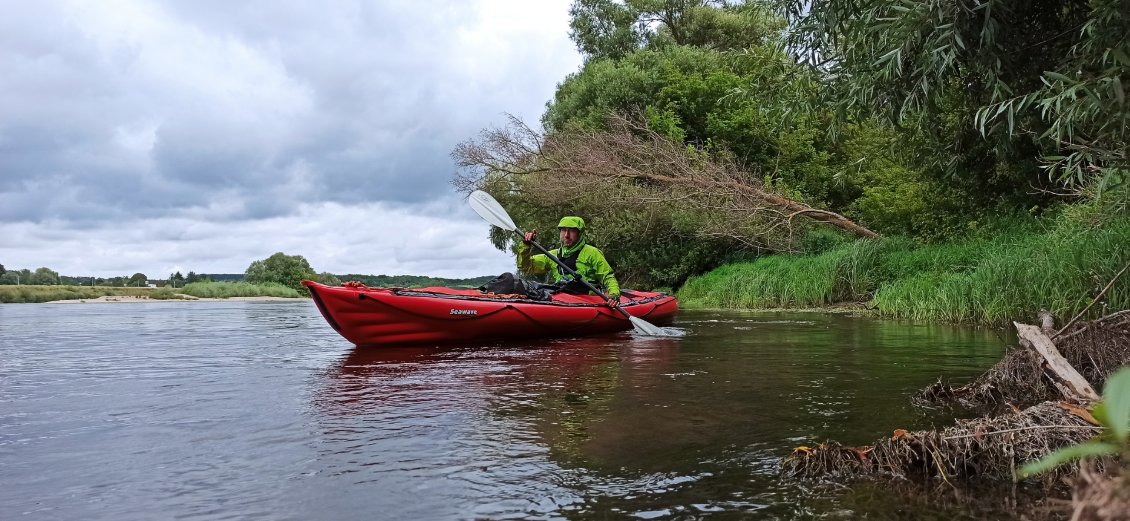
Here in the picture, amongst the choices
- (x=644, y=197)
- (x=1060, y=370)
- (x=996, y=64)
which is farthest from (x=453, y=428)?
(x=644, y=197)

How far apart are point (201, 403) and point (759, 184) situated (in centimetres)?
1208

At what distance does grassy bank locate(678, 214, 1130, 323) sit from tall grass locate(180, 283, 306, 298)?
1620 centimetres

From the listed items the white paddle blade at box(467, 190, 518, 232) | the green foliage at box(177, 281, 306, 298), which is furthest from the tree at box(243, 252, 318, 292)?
the white paddle blade at box(467, 190, 518, 232)

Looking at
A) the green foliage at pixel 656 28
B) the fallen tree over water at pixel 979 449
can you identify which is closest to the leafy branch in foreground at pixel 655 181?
the green foliage at pixel 656 28

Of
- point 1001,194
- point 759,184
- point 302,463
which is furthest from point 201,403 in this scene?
point 759,184

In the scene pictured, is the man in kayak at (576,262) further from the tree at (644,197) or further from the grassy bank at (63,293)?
the grassy bank at (63,293)

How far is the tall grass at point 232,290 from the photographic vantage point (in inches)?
949

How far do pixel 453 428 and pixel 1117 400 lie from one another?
9.91 ft

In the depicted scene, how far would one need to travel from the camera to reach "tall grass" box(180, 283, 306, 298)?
79.1ft

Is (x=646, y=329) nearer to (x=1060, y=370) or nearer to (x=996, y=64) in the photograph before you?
(x=996, y=64)

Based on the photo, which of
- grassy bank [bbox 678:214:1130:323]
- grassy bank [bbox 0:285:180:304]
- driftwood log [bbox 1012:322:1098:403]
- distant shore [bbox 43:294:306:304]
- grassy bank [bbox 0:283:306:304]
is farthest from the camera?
distant shore [bbox 43:294:306:304]

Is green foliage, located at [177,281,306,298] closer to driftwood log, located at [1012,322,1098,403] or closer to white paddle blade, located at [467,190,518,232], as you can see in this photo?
white paddle blade, located at [467,190,518,232]

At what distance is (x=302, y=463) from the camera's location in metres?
2.83

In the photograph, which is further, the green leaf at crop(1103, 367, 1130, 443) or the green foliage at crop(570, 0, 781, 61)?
the green foliage at crop(570, 0, 781, 61)
